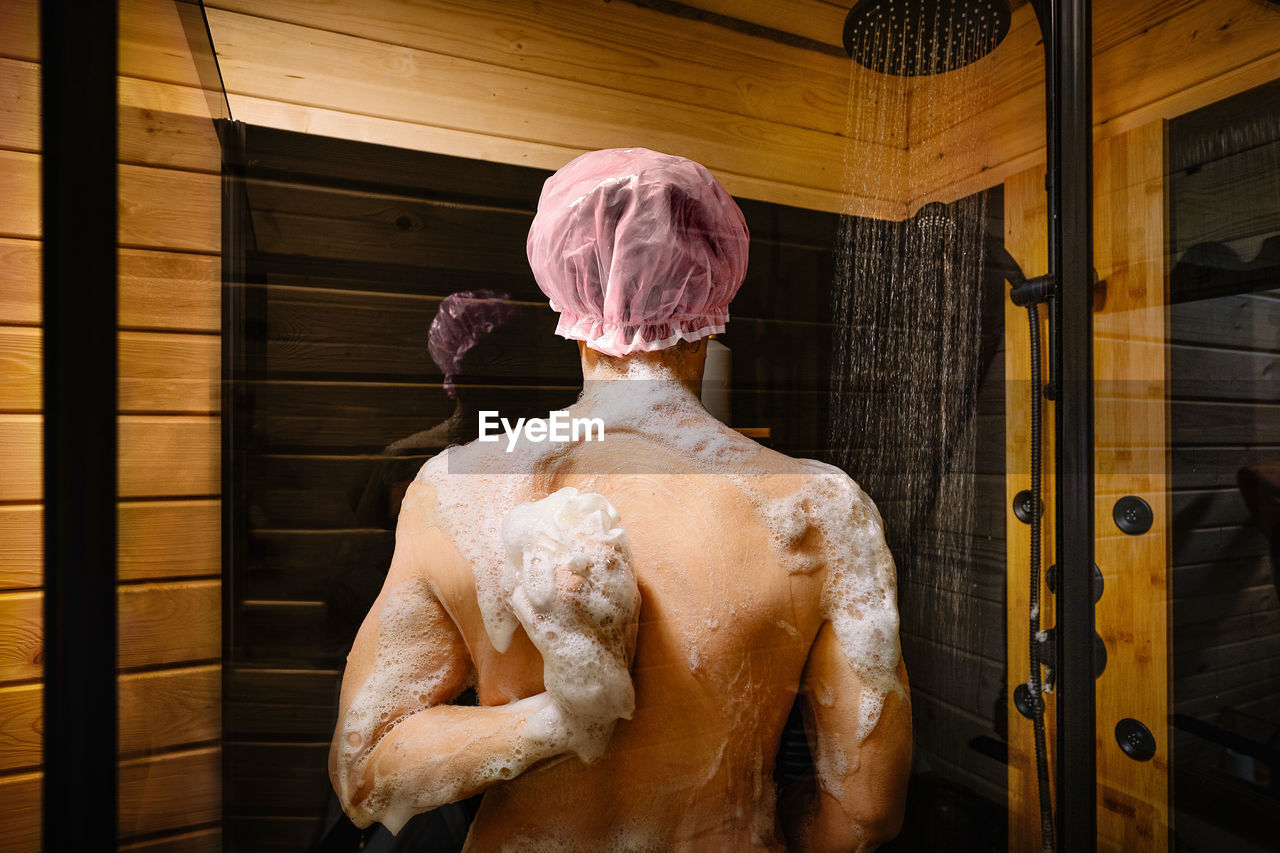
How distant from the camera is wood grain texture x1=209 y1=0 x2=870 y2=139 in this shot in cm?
62

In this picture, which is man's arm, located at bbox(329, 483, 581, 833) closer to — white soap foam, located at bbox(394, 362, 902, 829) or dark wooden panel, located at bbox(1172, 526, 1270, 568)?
white soap foam, located at bbox(394, 362, 902, 829)

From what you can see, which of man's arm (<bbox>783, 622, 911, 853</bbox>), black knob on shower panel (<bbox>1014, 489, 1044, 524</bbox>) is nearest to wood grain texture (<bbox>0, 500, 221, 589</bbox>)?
man's arm (<bbox>783, 622, 911, 853</bbox>)

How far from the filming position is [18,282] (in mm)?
643

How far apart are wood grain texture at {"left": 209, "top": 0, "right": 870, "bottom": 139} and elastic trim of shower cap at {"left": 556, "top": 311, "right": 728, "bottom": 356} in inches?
9.7

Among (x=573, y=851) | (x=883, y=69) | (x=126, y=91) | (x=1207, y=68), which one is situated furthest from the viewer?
(x=1207, y=68)

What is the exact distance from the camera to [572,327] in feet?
2.19

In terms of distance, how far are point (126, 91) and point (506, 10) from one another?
0.34 metres

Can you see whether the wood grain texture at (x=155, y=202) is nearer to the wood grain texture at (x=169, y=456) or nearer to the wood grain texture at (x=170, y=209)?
the wood grain texture at (x=170, y=209)

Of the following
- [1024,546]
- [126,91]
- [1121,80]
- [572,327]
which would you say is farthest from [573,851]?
[1121,80]

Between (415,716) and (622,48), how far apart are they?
701mm

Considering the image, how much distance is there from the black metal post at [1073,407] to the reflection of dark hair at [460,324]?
2.47 feet

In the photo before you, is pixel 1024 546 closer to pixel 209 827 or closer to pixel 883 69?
pixel 883 69

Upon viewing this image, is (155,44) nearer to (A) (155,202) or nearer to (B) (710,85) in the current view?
(A) (155,202)

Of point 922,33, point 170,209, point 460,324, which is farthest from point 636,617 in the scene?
point 922,33
